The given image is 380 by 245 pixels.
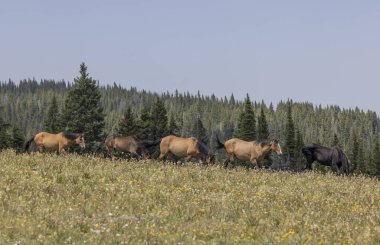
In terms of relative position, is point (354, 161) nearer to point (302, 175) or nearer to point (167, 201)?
point (302, 175)

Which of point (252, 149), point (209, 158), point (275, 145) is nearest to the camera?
point (209, 158)

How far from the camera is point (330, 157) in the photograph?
28.8m

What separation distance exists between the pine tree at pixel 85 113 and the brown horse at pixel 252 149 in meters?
41.6

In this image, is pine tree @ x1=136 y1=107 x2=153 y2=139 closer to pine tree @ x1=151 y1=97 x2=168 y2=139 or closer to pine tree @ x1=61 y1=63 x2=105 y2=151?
pine tree @ x1=151 y1=97 x2=168 y2=139

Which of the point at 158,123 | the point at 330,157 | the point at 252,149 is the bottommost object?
the point at 330,157

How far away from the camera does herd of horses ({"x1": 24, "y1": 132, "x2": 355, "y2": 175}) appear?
84.8ft

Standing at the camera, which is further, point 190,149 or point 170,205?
point 190,149

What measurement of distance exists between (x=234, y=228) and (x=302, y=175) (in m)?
10.1

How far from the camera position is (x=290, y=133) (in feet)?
334

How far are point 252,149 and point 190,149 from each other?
3.30 m

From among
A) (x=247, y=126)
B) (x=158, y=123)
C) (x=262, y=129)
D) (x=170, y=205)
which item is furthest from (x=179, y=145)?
(x=262, y=129)

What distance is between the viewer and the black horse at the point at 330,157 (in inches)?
1109

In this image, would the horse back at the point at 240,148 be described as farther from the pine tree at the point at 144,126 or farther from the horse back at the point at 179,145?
the pine tree at the point at 144,126

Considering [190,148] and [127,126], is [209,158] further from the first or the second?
[127,126]
